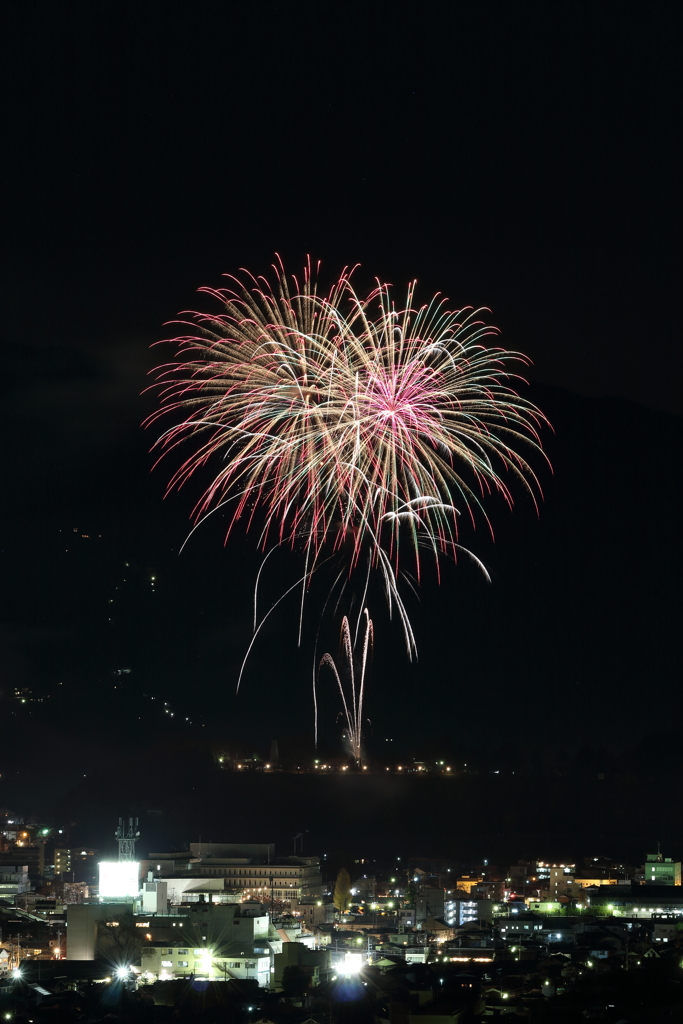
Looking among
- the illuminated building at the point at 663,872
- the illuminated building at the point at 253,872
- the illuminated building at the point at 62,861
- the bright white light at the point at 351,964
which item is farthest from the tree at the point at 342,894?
the illuminated building at the point at 62,861

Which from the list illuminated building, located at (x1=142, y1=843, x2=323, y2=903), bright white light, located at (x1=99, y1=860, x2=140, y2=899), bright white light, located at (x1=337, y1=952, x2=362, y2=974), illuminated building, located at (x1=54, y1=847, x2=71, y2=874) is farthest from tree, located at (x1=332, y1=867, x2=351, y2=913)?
illuminated building, located at (x1=54, y1=847, x2=71, y2=874)

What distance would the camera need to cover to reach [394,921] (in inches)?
984

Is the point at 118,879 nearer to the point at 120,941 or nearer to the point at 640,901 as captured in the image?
the point at 120,941

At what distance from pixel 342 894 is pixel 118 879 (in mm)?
5718

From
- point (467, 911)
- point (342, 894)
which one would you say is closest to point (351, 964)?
point (467, 911)

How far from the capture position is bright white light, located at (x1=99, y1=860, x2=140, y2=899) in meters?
24.5

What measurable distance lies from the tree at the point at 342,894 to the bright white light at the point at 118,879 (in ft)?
15.8

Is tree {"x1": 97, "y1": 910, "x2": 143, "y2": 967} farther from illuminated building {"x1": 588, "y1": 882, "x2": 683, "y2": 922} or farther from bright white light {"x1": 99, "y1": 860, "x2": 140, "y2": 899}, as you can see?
illuminated building {"x1": 588, "y1": 882, "x2": 683, "y2": 922}

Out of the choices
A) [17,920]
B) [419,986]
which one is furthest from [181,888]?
[419,986]

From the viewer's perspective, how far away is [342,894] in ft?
93.6

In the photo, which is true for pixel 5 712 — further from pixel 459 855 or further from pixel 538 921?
pixel 538 921

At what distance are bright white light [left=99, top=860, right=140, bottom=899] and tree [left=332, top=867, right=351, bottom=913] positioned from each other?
4830 mm

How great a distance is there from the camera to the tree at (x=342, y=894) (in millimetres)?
28109

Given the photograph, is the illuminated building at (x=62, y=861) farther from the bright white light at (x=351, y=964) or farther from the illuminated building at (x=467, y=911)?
the bright white light at (x=351, y=964)
